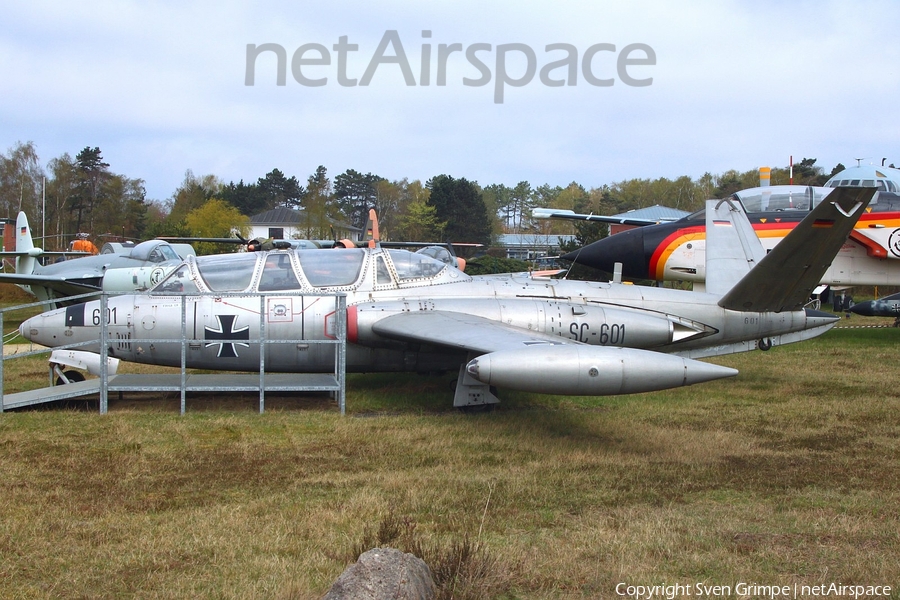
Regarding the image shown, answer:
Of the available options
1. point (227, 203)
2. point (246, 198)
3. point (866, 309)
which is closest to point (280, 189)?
point (246, 198)

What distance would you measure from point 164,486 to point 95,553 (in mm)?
1463

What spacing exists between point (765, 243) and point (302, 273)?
911 centimetres

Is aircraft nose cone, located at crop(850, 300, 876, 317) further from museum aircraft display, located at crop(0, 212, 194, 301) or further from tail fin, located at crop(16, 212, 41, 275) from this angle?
tail fin, located at crop(16, 212, 41, 275)

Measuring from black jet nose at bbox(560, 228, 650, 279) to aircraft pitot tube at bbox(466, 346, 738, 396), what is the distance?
7.89 m

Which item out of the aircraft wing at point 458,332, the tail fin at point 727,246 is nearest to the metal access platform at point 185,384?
the aircraft wing at point 458,332

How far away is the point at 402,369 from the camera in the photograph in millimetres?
9555

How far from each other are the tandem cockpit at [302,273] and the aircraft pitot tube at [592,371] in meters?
3.63

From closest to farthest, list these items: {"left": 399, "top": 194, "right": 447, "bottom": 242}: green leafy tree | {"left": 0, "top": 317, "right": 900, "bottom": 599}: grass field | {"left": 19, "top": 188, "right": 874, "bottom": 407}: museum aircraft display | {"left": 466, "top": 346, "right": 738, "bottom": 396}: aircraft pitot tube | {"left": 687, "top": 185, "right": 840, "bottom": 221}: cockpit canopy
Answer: {"left": 0, "top": 317, "right": 900, "bottom": 599}: grass field, {"left": 466, "top": 346, "right": 738, "bottom": 396}: aircraft pitot tube, {"left": 19, "top": 188, "right": 874, "bottom": 407}: museum aircraft display, {"left": 687, "top": 185, "right": 840, "bottom": 221}: cockpit canopy, {"left": 399, "top": 194, "right": 447, "bottom": 242}: green leafy tree

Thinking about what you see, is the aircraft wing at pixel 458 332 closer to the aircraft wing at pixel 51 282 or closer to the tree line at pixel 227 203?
the aircraft wing at pixel 51 282

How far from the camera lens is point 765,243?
45.7 ft

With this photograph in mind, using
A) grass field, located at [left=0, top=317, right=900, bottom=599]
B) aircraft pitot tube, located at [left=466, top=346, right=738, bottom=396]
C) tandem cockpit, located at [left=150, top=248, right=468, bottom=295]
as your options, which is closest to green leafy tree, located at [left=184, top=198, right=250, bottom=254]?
tandem cockpit, located at [left=150, top=248, right=468, bottom=295]

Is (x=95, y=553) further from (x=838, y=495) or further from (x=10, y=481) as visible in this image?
(x=838, y=495)

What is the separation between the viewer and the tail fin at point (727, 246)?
1110 cm

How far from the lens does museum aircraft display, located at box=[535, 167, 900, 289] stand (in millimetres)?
13859
